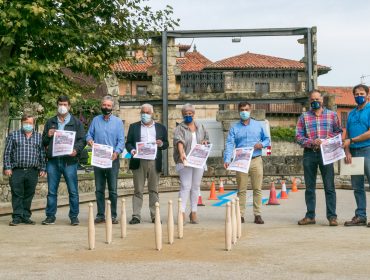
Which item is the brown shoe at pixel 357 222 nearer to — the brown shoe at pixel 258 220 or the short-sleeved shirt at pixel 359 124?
the short-sleeved shirt at pixel 359 124

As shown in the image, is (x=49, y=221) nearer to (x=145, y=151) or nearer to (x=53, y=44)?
(x=145, y=151)

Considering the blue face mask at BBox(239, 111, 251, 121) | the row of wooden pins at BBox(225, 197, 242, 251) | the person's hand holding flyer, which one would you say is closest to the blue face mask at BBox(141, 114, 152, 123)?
the person's hand holding flyer

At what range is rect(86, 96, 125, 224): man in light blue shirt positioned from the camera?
1145 centimetres

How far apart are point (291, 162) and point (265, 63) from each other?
3707 centimetres

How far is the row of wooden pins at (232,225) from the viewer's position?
7951 mm

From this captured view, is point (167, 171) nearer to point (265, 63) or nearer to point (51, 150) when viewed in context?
point (51, 150)

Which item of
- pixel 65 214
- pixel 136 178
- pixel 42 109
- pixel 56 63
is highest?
pixel 56 63

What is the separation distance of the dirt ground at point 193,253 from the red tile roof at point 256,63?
50268 millimetres

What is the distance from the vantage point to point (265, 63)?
62219 mm

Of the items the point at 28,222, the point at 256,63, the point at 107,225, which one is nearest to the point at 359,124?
the point at 107,225

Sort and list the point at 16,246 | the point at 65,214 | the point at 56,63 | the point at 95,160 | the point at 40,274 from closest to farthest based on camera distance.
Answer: the point at 40,274, the point at 16,246, the point at 95,160, the point at 65,214, the point at 56,63

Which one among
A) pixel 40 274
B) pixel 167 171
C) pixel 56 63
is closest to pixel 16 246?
pixel 40 274

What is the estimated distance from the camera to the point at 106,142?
1149 cm

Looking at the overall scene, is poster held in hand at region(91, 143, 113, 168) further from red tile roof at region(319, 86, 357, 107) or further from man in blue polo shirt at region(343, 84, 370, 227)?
red tile roof at region(319, 86, 357, 107)
